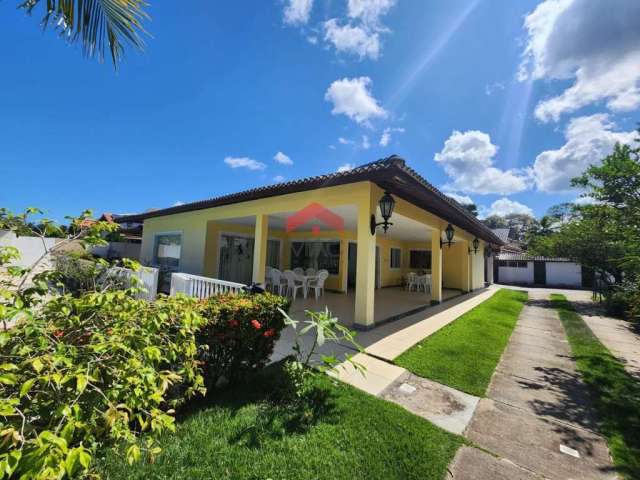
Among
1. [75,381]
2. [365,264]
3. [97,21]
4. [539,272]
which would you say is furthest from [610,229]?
[539,272]

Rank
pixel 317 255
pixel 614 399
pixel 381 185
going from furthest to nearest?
pixel 317 255, pixel 381 185, pixel 614 399

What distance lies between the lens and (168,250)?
1212 cm

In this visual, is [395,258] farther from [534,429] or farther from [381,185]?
[534,429]

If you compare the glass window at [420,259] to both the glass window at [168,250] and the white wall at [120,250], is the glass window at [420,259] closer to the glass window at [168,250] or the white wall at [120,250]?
the glass window at [168,250]

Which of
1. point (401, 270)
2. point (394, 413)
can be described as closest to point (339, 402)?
point (394, 413)

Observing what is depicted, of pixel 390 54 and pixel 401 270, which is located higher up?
pixel 390 54

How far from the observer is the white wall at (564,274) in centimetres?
2391

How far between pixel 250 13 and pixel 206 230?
711 centimetres

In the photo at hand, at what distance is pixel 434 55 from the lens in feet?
26.4

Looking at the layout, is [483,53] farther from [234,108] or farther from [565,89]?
[234,108]

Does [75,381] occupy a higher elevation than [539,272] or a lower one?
lower

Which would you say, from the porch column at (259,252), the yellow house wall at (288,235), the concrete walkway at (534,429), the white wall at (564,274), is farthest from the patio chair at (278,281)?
the white wall at (564,274)

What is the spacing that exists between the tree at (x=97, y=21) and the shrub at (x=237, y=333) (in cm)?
298

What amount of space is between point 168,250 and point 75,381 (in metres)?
12.3
